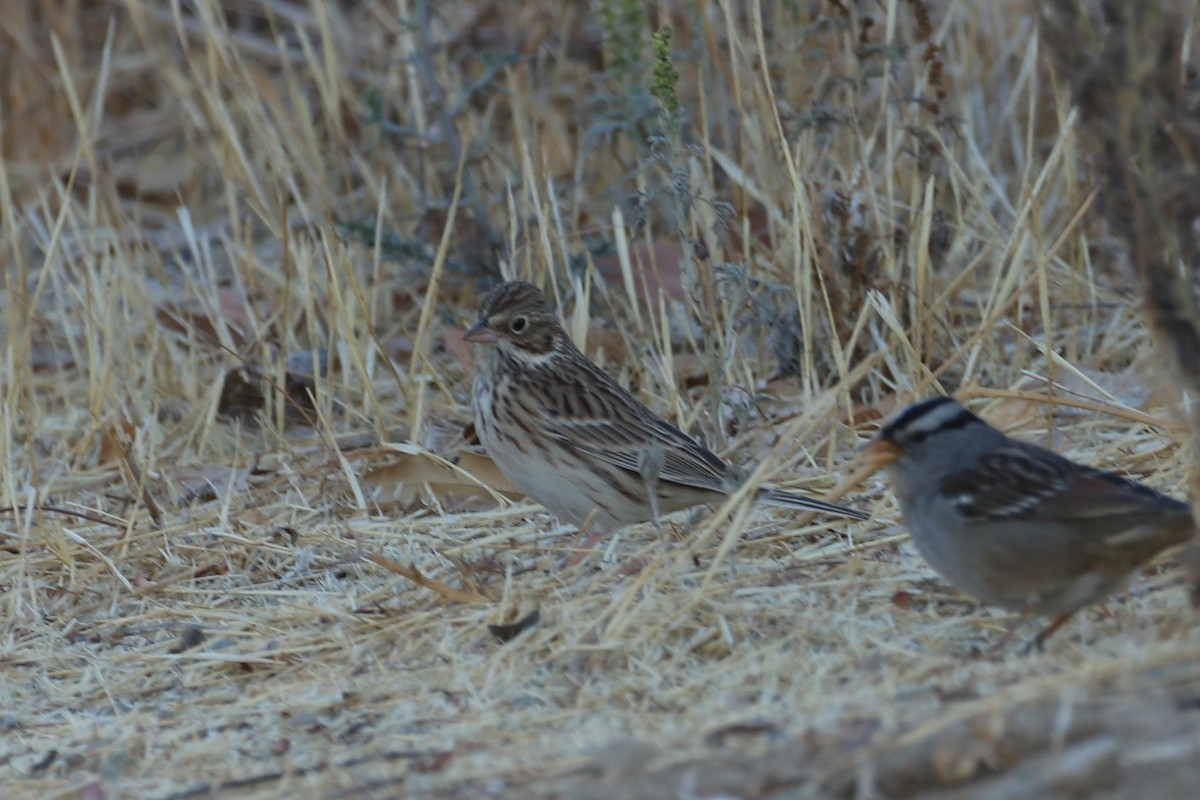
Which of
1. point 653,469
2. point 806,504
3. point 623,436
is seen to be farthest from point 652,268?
point 806,504

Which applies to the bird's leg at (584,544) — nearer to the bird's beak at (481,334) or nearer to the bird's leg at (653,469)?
the bird's leg at (653,469)

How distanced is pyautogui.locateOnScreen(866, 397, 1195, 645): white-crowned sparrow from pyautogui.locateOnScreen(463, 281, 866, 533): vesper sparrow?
3.96 ft

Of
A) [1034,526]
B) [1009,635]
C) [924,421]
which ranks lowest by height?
[1009,635]

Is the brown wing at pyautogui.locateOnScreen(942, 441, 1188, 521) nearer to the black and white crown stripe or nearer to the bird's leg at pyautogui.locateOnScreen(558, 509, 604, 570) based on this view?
the black and white crown stripe

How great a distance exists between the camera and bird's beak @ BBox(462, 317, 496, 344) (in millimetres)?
6084

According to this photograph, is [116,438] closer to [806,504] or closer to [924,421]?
[806,504]

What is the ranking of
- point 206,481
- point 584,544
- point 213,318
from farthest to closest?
point 213,318 < point 206,481 < point 584,544

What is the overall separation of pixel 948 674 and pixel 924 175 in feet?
12.1

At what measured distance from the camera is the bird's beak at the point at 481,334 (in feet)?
20.0

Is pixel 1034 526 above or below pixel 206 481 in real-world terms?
above

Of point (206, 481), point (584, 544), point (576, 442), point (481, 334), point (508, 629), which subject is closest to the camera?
point (508, 629)

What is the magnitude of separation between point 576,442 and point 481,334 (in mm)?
600

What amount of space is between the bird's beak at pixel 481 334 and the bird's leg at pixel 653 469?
78 cm

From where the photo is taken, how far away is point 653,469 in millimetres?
5293
